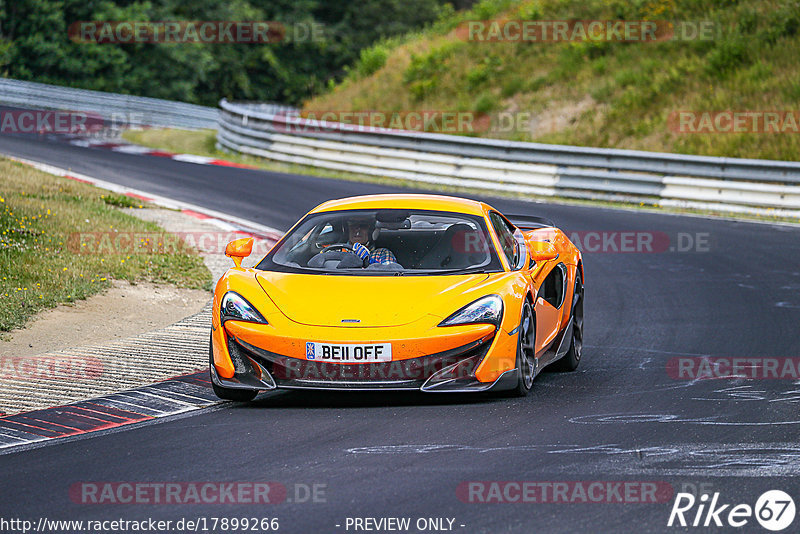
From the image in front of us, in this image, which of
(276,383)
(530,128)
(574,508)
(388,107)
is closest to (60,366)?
(276,383)

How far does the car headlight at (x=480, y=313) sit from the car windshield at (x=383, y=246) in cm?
57

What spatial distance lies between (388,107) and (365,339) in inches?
992

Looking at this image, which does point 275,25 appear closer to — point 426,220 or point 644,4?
point 644,4

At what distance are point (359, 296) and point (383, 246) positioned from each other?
1203mm

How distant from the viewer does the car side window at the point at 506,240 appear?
835 cm

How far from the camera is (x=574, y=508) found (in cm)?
516

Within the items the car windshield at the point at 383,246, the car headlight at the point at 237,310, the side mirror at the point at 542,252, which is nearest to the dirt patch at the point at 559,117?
the car windshield at the point at 383,246

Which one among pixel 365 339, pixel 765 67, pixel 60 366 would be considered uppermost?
pixel 765 67

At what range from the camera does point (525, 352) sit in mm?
7637

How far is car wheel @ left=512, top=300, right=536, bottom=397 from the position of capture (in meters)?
7.42
